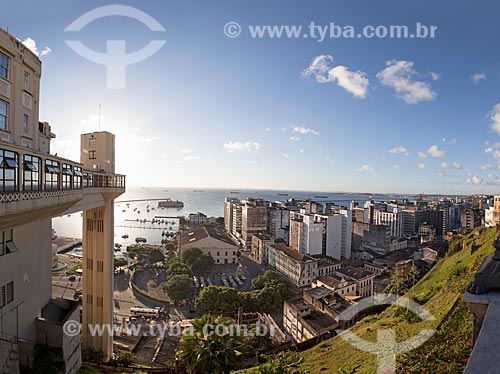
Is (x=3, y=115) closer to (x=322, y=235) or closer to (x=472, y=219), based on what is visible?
(x=322, y=235)

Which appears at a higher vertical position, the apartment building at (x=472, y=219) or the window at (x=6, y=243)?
the window at (x=6, y=243)

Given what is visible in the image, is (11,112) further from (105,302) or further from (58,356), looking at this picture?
(105,302)

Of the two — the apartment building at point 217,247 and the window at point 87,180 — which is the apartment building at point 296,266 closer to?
the apartment building at point 217,247

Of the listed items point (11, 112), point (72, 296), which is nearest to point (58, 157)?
point (11, 112)

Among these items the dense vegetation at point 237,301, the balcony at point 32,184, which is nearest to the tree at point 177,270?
the dense vegetation at point 237,301

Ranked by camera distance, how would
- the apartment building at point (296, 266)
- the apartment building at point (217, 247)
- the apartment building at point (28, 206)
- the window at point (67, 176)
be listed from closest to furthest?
1. the apartment building at point (28, 206)
2. the window at point (67, 176)
3. the apartment building at point (296, 266)
4. the apartment building at point (217, 247)
